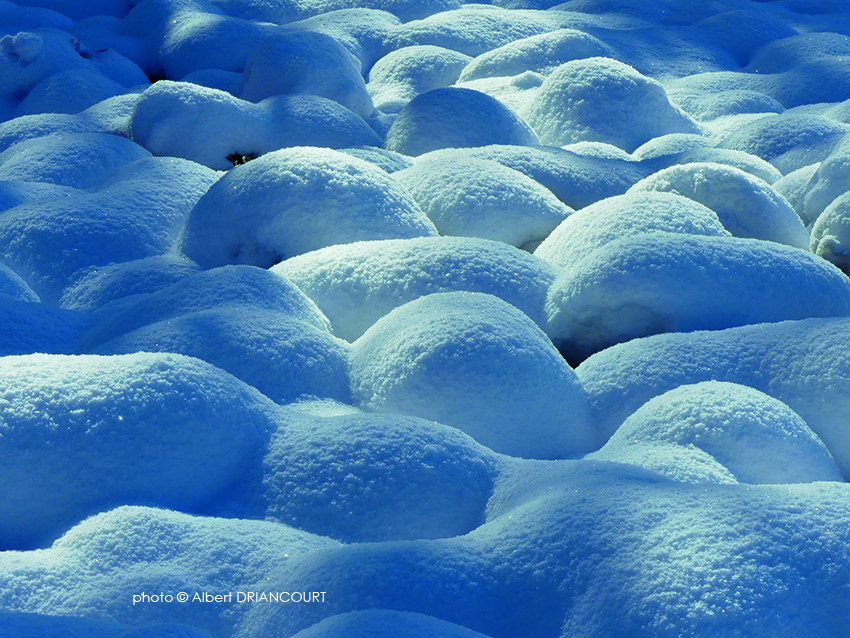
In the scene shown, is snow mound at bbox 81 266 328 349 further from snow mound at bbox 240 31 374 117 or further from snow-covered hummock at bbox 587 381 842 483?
snow mound at bbox 240 31 374 117

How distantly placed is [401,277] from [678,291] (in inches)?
14.6

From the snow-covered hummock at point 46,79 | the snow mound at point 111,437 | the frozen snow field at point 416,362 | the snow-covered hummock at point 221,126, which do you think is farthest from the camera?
the snow-covered hummock at point 46,79

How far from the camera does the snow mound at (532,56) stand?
243 centimetres

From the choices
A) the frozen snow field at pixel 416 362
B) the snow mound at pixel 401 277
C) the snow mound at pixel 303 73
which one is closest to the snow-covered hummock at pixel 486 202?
the frozen snow field at pixel 416 362

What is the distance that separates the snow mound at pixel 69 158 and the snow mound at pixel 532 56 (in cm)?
94

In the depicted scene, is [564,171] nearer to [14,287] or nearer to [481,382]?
[481,382]

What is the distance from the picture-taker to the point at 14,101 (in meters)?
2.29

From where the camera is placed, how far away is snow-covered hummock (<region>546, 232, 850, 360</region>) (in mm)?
1269

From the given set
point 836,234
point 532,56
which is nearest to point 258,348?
point 836,234

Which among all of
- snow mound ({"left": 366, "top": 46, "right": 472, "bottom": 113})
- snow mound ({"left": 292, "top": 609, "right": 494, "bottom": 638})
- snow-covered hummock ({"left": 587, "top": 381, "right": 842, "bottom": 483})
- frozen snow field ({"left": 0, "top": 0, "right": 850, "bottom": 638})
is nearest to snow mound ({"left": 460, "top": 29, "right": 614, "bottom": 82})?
snow mound ({"left": 366, "top": 46, "right": 472, "bottom": 113})

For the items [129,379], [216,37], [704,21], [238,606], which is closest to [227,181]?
[129,379]

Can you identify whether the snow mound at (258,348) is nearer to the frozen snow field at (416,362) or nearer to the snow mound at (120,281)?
the frozen snow field at (416,362)

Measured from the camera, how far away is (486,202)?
155cm

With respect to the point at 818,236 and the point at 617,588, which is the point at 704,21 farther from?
the point at 617,588
